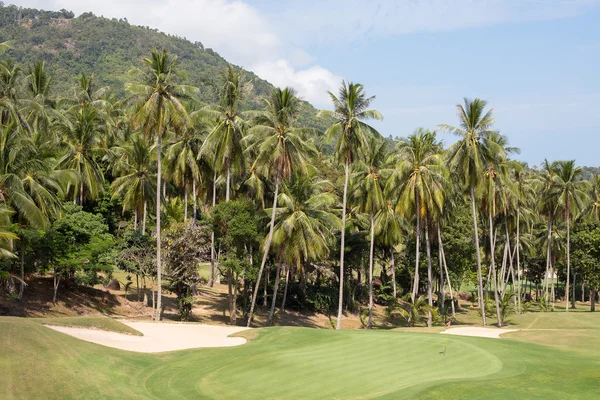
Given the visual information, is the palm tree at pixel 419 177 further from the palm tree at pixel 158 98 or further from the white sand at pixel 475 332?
the palm tree at pixel 158 98

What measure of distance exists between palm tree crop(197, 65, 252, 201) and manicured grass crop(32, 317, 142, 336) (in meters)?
19.3

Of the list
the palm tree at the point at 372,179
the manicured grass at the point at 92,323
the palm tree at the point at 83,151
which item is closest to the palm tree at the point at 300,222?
the palm tree at the point at 372,179

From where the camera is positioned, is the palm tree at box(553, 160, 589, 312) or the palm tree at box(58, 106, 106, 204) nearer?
the palm tree at box(58, 106, 106, 204)

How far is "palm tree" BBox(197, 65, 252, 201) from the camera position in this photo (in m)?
45.9

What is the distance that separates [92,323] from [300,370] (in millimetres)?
13353

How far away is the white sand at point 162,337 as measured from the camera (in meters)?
27.7

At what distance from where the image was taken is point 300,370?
23.1 meters

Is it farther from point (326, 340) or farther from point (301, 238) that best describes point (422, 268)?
point (326, 340)

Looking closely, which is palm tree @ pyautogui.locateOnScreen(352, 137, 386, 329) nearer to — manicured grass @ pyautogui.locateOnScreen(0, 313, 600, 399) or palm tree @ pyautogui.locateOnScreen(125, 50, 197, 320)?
palm tree @ pyautogui.locateOnScreen(125, 50, 197, 320)

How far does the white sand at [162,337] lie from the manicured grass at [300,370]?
202 cm

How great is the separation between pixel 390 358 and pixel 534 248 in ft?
212

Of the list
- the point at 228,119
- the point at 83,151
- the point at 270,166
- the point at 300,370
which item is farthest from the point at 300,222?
the point at 83,151

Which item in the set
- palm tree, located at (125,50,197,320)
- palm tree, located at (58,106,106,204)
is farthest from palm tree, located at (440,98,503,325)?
palm tree, located at (58,106,106,204)

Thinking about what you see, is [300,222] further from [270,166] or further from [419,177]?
[419,177]
